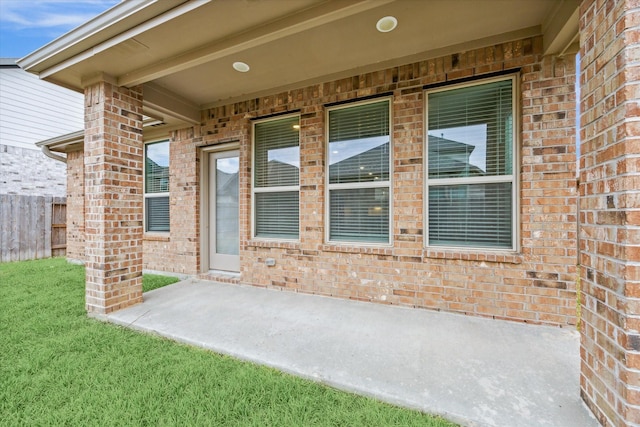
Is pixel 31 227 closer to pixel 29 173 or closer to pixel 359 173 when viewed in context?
pixel 29 173

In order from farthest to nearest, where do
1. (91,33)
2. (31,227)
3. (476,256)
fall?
1. (31,227)
2. (476,256)
3. (91,33)

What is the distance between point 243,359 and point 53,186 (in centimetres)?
1071

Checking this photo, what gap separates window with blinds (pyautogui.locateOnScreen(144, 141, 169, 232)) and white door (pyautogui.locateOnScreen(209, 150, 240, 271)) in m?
1.03

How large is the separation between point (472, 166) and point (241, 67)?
2.99 m

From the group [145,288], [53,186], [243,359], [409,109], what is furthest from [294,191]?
[53,186]

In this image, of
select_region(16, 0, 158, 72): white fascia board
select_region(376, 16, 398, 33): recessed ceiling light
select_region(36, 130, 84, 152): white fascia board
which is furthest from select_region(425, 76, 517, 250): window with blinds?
select_region(36, 130, 84, 152): white fascia board

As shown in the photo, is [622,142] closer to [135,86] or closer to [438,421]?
A: [438,421]

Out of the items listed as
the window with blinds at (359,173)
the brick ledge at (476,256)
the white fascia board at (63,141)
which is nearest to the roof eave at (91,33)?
the window with blinds at (359,173)

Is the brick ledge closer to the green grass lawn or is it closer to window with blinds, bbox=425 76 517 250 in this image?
window with blinds, bbox=425 76 517 250

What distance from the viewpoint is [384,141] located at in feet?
11.6

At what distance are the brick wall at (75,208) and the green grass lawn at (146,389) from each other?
4.68m

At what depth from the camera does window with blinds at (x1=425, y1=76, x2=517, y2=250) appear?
9.85 feet

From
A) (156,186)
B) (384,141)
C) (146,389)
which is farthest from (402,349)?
(156,186)

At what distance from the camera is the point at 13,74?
8.66 metres
